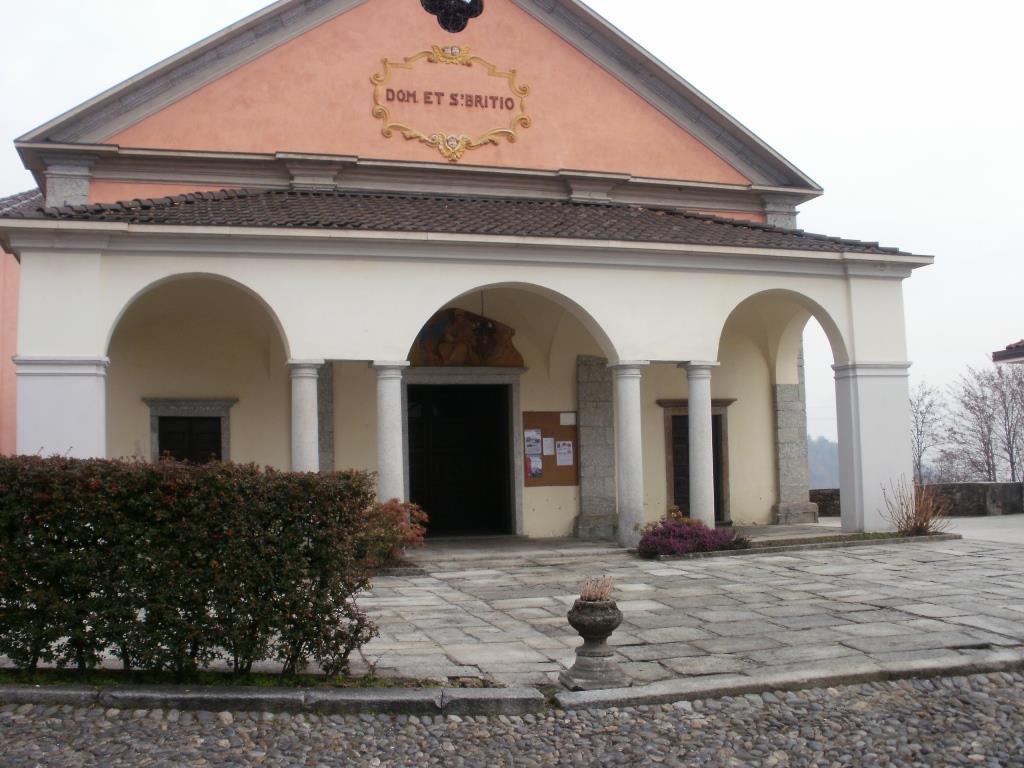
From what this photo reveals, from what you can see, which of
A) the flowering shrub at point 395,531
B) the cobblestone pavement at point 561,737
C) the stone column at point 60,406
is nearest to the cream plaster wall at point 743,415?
the flowering shrub at point 395,531

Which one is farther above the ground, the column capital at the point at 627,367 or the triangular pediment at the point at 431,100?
the triangular pediment at the point at 431,100

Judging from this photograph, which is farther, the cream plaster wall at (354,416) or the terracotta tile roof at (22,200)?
the terracotta tile roof at (22,200)

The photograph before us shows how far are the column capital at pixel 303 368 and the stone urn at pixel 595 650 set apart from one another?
22.5ft

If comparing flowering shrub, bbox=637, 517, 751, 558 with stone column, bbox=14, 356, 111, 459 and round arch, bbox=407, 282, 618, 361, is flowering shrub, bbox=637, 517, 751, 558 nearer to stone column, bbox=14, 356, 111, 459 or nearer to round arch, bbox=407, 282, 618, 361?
round arch, bbox=407, 282, 618, 361

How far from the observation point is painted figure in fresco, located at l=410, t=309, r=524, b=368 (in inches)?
619

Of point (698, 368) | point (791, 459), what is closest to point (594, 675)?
point (698, 368)

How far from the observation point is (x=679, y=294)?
13953 mm

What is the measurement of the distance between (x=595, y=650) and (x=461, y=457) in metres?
10.0

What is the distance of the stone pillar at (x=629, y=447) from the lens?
13.6m

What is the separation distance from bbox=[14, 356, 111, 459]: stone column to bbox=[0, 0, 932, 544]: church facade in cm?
3

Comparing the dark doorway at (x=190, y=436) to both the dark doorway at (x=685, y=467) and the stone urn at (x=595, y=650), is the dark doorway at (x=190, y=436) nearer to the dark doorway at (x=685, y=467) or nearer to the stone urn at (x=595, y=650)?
the dark doorway at (x=685, y=467)

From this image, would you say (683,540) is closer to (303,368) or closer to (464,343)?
(464,343)

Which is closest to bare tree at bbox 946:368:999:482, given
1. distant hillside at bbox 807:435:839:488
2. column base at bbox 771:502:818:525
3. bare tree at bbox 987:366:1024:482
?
bare tree at bbox 987:366:1024:482

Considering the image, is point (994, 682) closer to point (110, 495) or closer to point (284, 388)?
point (110, 495)
